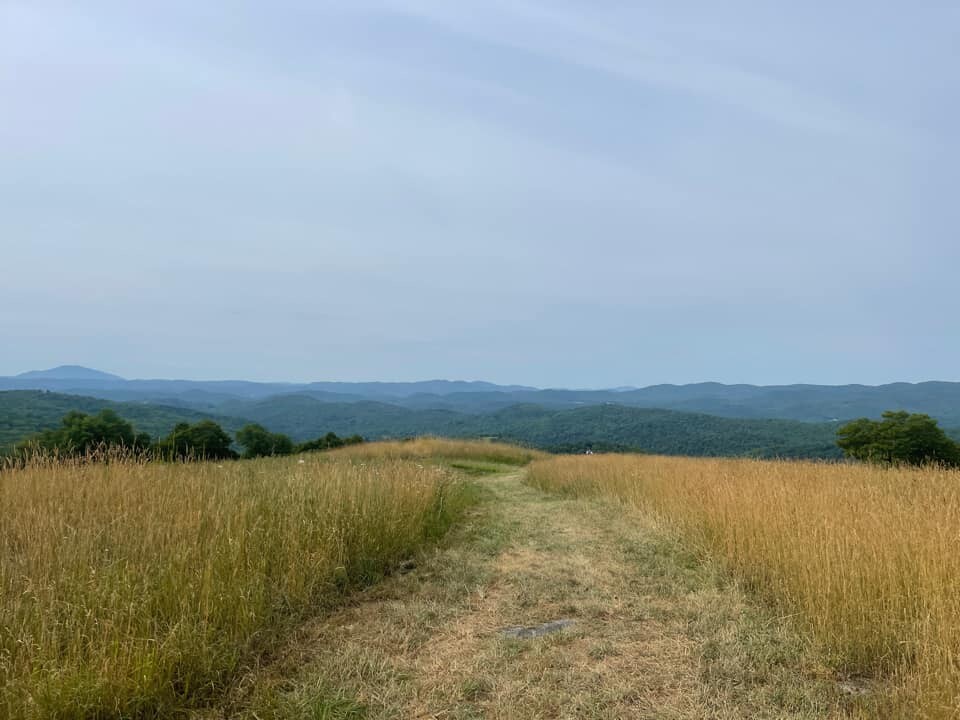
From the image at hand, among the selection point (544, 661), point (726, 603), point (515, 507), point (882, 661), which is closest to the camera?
point (882, 661)

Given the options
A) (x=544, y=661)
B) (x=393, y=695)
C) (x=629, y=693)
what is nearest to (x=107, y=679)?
(x=393, y=695)

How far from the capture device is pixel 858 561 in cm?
418

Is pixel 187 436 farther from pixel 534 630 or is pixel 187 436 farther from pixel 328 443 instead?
pixel 534 630

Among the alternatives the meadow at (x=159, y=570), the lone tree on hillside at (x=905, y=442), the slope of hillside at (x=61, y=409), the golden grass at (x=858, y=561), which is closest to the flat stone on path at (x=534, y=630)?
the meadow at (x=159, y=570)

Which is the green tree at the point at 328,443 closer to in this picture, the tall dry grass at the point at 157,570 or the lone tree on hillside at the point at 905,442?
the lone tree on hillside at the point at 905,442

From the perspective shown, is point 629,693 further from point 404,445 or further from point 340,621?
point 404,445

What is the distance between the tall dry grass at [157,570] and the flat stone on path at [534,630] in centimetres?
173

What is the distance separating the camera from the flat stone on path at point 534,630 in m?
4.23

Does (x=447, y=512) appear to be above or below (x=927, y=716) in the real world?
below

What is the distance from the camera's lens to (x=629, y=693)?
328 centimetres

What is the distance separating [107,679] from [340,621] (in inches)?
77.1

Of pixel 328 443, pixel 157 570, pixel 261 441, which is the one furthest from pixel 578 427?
pixel 157 570

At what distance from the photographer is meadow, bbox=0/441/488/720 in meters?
2.94

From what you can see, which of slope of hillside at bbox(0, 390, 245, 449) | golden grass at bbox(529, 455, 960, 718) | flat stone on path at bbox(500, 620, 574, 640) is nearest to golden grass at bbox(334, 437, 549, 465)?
golden grass at bbox(529, 455, 960, 718)
